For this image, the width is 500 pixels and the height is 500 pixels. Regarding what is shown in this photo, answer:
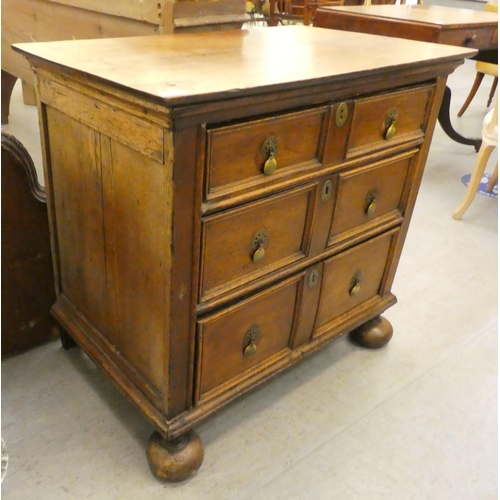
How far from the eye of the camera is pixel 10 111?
9.89ft

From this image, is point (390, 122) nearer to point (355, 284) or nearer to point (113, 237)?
point (355, 284)

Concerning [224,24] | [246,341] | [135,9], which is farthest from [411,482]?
[135,9]

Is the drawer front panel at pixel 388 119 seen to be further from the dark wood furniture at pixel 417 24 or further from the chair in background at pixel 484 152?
the chair in background at pixel 484 152

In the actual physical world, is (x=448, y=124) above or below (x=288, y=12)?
below

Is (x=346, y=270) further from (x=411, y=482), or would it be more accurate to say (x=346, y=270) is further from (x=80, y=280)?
(x=80, y=280)

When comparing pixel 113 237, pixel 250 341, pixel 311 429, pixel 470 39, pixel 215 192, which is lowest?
pixel 311 429

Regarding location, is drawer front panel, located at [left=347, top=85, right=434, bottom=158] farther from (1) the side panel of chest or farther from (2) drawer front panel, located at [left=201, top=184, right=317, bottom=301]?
(1) the side panel of chest

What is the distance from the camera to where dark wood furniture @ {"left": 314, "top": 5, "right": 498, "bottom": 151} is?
1847 millimetres

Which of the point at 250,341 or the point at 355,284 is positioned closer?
the point at 250,341

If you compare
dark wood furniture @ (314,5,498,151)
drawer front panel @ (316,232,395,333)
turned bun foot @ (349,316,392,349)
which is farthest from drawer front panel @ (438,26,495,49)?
turned bun foot @ (349,316,392,349)

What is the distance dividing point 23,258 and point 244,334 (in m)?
0.60

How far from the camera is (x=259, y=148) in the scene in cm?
89

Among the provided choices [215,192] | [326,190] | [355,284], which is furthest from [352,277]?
[215,192]

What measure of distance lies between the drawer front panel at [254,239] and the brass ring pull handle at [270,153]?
0.22 feet
